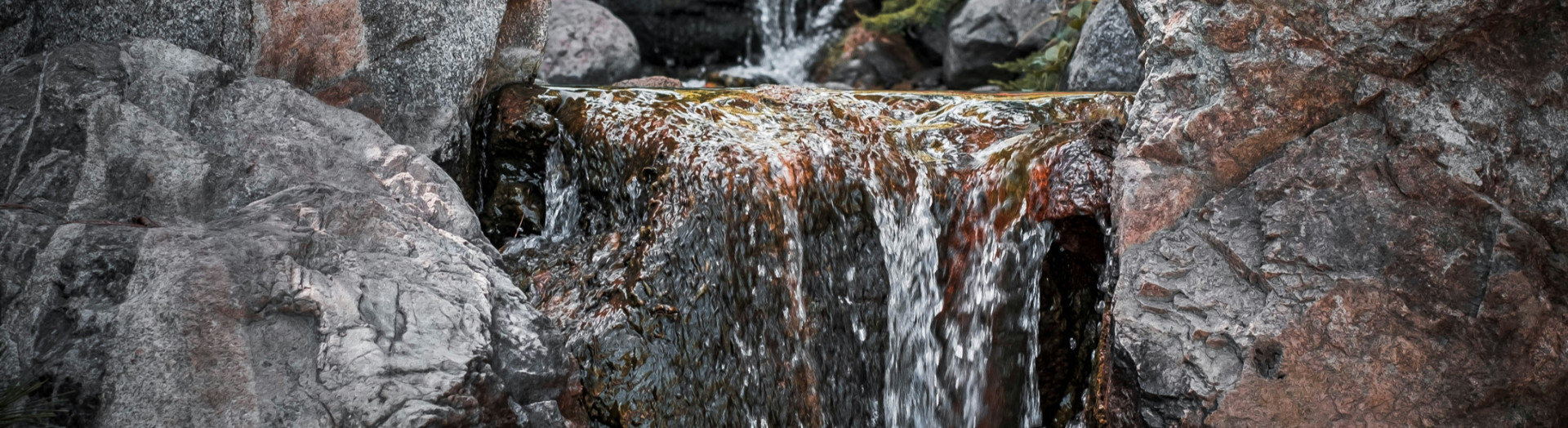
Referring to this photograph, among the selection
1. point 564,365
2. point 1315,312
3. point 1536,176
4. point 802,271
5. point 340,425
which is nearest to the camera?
point 340,425

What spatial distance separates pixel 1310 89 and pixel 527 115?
2.73 metres

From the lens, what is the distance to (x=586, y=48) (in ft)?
22.7

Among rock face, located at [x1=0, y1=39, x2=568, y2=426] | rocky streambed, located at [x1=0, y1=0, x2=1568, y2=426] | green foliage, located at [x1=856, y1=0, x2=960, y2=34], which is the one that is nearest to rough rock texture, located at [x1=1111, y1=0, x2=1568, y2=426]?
rocky streambed, located at [x1=0, y1=0, x2=1568, y2=426]

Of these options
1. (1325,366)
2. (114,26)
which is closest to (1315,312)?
(1325,366)

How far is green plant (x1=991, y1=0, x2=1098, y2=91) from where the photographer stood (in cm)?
615

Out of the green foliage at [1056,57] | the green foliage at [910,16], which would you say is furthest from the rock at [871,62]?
the green foliage at [1056,57]

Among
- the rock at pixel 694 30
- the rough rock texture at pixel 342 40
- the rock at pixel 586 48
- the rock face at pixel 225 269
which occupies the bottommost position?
the rock face at pixel 225 269

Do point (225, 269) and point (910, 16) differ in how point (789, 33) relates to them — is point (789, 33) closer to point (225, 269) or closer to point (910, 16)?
point (910, 16)

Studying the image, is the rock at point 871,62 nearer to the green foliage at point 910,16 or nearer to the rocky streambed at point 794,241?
the green foliage at point 910,16

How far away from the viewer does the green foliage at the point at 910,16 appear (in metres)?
8.41

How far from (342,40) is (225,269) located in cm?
138

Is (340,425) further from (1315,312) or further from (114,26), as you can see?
(1315,312)

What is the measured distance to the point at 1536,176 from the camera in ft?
7.55

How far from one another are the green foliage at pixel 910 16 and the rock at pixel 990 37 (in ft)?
0.92
